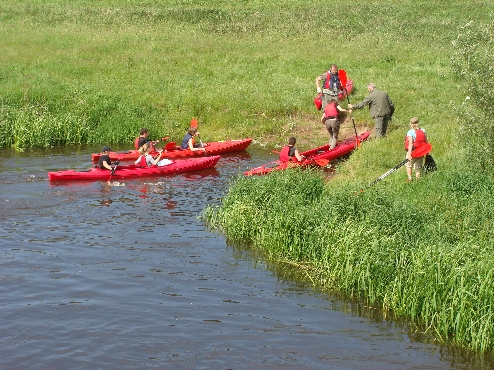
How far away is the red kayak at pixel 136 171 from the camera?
21.7m

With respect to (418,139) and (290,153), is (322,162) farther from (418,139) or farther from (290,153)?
(418,139)

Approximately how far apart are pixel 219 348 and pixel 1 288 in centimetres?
481

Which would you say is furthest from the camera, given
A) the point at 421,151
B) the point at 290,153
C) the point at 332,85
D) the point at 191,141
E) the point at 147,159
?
the point at 332,85

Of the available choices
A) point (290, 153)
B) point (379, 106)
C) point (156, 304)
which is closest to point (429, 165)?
point (290, 153)

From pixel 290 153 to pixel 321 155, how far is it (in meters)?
2.29

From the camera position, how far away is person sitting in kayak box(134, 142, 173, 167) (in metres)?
23.3

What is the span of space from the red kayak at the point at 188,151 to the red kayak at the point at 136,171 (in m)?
1.03

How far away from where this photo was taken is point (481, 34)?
16.9m

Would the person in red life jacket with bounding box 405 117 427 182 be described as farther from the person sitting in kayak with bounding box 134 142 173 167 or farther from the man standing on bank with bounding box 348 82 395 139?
the person sitting in kayak with bounding box 134 142 173 167

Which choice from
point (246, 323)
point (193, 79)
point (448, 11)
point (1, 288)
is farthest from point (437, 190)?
point (448, 11)

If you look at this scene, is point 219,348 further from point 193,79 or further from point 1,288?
point 193,79

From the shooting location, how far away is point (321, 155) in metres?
24.0

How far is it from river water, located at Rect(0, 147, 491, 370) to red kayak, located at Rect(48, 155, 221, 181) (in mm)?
1544

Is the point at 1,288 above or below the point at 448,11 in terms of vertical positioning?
below
